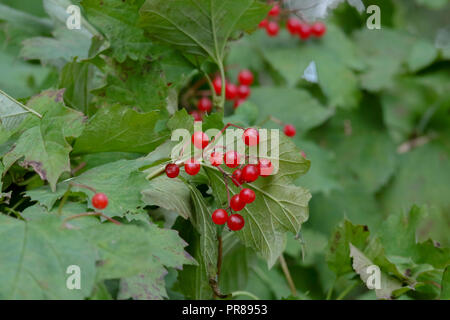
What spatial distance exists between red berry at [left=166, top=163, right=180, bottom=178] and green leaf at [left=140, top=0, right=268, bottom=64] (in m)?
0.24

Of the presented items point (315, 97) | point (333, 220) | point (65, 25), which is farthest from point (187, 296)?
point (315, 97)

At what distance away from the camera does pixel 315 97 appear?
1.79 m

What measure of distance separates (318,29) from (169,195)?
3.98ft

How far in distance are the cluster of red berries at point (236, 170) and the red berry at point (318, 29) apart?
115 centimetres

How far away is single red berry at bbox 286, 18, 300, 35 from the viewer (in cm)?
180

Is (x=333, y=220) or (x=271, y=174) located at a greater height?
(x=333, y=220)

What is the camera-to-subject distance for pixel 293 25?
5.95 ft

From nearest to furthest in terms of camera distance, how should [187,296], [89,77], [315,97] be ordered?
1. [187,296]
2. [89,77]
3. [315,97]

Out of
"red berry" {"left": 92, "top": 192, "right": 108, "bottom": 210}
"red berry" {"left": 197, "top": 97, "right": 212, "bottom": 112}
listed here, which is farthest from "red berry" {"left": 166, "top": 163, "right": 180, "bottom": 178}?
"red berry" {"left": 197, "top": 97, "right": 212, "bottom": 112}

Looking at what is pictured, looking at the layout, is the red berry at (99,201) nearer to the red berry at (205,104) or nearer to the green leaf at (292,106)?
the red berry at (205,104)

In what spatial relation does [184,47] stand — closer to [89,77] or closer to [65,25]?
[89,77]

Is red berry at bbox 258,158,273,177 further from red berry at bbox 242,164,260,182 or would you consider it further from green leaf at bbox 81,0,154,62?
green leaf at bbox 81,0,154,62

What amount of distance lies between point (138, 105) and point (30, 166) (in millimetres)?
231

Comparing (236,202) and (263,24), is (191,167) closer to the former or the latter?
(236,202)
